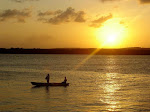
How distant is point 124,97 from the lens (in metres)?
36.0

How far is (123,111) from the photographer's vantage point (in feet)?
91.2

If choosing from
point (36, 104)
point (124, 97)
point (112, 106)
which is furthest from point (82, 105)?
point (124, 97)

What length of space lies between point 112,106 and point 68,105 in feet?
17.2

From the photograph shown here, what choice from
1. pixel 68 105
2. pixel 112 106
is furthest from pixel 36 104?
pixel 112 106

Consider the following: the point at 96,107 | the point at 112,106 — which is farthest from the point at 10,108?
the point at 112,106

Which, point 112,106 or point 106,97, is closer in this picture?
point 112,106

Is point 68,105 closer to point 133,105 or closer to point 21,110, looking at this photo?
point 21,110

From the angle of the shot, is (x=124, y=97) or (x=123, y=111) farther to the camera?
(x=124, y=97)

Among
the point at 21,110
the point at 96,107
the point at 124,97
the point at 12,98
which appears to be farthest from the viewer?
the point at 124,97

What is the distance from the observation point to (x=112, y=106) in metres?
30.2

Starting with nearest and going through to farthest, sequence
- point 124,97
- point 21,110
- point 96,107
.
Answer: point 21,110
point 96,107
point 124,97

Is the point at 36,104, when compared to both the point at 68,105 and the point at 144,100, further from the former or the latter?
the point at 144,100

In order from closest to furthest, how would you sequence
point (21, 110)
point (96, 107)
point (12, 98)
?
1. point (21, 110)
2. point (96, 107)
3. point (12, 98)

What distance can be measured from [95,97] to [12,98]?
11346 millimetres
